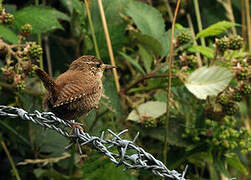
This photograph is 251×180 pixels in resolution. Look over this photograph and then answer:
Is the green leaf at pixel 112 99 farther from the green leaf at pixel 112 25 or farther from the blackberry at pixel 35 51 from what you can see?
the blackberry at pixel 35 51

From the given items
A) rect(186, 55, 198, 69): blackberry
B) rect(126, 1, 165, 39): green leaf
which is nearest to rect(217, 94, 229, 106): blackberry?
rect(186, 55, 198, 69): blackberry

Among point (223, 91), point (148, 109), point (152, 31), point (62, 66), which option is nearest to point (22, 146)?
point (62, 66)

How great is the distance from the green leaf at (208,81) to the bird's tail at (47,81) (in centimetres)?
93

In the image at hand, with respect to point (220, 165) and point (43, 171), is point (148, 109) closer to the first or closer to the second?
point (220, 165)

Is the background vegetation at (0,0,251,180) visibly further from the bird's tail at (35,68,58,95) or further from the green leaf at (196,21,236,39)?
the bird's tail at (35,68,58,95)

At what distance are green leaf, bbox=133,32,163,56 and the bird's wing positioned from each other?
2.38ft

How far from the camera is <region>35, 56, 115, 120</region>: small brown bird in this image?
207 centimetres

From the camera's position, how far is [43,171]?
10.2 feet

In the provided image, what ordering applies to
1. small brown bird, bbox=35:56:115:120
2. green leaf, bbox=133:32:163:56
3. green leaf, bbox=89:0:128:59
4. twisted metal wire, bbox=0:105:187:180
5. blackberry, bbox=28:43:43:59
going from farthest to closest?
green leaf, bbox=89:0:128:59
green leaf, bbox=133:32:163:56
blackberry, bbox=28:43:43:59
small brown bird, bbox=35:56:115:120
twisted metal wire, bbox=0:105:187:180

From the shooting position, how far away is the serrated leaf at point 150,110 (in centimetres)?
289

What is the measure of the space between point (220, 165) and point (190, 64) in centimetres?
69

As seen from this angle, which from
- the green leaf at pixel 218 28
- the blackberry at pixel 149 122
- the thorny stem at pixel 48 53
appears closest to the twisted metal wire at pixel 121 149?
the blackberry at pixel 149 122

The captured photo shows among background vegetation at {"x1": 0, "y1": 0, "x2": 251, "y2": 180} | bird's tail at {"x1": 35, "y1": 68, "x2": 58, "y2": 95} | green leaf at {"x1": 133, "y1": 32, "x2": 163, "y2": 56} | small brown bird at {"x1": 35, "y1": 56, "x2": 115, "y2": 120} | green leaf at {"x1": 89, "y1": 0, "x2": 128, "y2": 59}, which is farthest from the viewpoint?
green leaf at {"x1": 89, "y1": 0, "x2": 128, "y2": 59}

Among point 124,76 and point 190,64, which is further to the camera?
point 124,76
